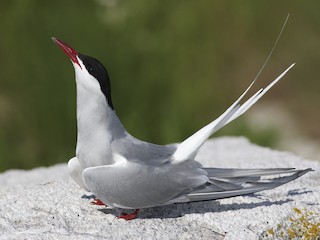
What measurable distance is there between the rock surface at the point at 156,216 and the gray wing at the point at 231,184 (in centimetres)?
10

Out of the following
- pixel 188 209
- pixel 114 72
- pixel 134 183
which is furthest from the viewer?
pixel 114 72

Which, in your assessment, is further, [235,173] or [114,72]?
[114,72]

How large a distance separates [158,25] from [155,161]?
3.13 metres

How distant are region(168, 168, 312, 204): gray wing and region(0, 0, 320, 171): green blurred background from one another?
2.23m

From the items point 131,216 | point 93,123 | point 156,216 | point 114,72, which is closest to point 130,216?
point 131,216

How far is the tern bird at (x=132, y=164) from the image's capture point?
8.72 ft

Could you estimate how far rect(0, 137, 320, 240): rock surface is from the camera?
267 cm

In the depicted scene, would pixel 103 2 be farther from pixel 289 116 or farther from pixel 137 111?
pixel 289 116

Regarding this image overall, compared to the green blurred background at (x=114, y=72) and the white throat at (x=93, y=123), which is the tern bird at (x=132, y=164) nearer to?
the white throat at (x=93, y=123)

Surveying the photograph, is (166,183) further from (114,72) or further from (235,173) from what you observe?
(114,72)

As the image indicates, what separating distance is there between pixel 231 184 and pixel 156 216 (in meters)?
0.32

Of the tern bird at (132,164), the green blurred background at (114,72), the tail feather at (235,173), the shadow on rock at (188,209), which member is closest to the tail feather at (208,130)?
the tern bird at (132,164)

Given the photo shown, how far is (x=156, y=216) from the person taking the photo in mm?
2830

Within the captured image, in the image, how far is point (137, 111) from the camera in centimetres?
512
